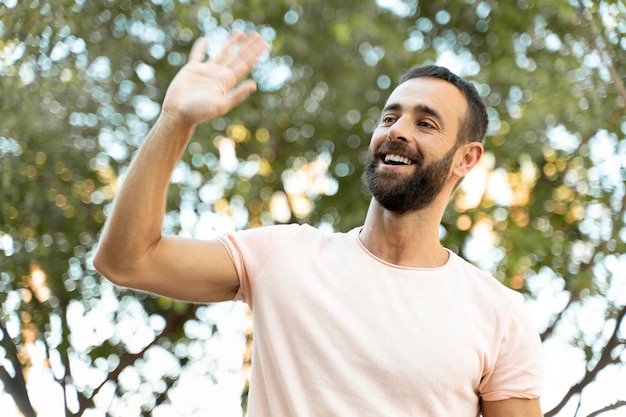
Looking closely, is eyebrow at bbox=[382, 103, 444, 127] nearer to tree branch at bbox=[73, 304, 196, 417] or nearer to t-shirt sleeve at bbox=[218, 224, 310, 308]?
t-shirt sleeve at bbox=[218, 224, 310, 308]

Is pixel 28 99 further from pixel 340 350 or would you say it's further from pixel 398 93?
pixel 340 350

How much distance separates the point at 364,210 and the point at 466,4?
4.69ft

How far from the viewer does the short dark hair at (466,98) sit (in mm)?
2447

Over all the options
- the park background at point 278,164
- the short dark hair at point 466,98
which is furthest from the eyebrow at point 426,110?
the park background at point 278,164

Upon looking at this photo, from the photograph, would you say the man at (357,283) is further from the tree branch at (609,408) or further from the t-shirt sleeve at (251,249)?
the tree branch at (609,408)

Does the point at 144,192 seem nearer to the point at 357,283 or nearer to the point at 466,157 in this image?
the point at 357,283

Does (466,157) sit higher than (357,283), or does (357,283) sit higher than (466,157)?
(466,157)

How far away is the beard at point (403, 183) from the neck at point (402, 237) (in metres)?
0.03

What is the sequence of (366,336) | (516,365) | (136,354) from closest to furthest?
(366,336)
(516,365)
(136,354)

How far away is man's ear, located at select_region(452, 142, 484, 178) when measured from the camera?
8.03 ft

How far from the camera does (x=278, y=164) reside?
604cm

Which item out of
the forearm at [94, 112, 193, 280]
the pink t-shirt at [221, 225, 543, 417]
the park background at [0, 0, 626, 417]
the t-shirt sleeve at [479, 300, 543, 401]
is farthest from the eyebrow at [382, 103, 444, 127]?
the park background at [0, 0, 626, 417]

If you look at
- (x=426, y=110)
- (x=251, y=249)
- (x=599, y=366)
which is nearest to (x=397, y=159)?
(x=426, y=110)

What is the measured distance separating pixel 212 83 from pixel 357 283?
603 millimetres
